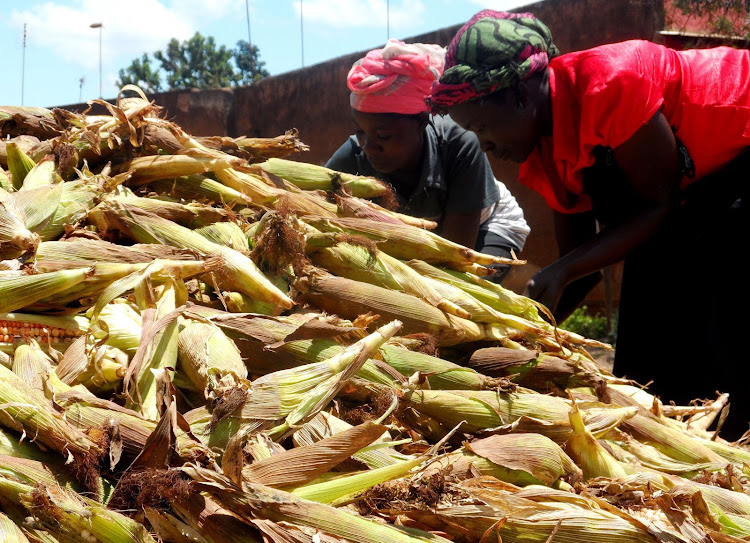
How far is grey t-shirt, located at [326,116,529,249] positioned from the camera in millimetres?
3078

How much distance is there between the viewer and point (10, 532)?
906 mm

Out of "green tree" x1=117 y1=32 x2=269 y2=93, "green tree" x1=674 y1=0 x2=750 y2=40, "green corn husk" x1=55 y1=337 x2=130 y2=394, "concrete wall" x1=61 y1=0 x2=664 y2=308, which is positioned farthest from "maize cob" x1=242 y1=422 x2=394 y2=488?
"green tree" x1=117 y1=32 x2=269 y2=93

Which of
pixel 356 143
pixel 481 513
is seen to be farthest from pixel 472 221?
pixel 481 513

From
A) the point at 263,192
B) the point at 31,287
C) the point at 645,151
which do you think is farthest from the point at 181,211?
the point at 645,151

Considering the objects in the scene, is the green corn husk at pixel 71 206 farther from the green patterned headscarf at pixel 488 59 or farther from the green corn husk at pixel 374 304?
the green patterned headscarf at pixel 488 59

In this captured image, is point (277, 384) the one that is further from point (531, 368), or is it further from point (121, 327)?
point (531, 368)

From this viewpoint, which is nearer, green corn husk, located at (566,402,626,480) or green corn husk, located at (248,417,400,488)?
green corn husk, located at (248,417,400,488)

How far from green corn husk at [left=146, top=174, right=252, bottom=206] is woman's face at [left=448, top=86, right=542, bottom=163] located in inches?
34.7

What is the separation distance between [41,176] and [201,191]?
0.37 meters

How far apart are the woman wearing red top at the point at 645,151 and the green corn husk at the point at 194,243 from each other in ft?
3.34

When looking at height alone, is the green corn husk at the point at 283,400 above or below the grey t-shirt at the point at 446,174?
below

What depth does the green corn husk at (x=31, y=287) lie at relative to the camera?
4.17 feet

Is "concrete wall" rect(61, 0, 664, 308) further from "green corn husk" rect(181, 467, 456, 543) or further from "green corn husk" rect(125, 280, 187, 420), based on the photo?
"green corn husk" rect(181, 467, 456, 543)

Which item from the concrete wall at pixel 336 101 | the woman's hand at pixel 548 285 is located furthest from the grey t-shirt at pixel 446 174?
the concrete wall at pixel 336 101
